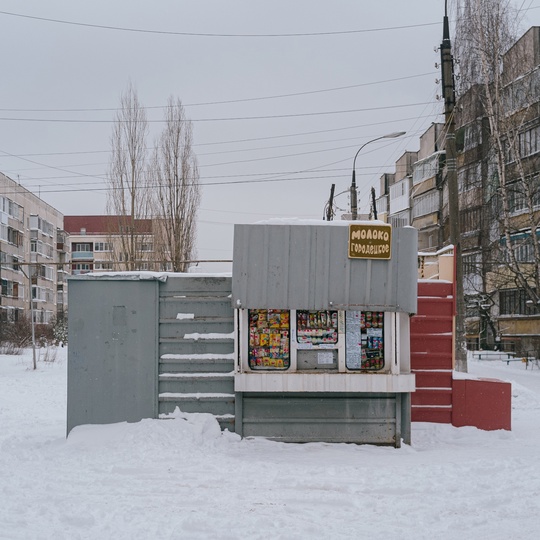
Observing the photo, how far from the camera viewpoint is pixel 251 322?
1053 cm

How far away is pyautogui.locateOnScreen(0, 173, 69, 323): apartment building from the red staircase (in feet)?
162

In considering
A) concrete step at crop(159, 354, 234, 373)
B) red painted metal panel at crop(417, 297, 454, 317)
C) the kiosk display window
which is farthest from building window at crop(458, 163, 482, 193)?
concrete step at crop(159, 354, 234, 373)

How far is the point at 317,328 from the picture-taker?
10.5 meters

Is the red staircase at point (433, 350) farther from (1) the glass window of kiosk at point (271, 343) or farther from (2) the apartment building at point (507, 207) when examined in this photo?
(2) the apartment building at point (507, 207)

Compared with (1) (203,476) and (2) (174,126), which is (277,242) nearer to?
(1) (203,476)

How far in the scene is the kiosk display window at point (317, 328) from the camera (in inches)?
412

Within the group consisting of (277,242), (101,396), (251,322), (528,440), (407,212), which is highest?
(407,212)

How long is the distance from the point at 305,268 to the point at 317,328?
2.96 feet

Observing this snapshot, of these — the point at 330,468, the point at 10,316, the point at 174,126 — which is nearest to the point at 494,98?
the point at 174,126

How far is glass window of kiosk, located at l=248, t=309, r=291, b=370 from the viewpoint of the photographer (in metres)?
10.5

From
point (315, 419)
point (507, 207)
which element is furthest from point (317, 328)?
point (507, 207)

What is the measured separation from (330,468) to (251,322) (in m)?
2.58

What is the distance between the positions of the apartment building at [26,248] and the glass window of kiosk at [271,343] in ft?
163

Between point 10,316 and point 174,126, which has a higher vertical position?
point 174,126
